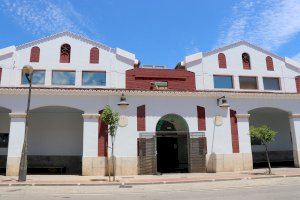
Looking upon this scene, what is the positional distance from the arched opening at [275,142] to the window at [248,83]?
2.25m

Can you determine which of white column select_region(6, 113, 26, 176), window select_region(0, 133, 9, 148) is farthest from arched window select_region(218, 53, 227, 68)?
window select_region(0, 133, 9, 148)

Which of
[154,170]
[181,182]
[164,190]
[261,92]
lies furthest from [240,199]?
[261,92]

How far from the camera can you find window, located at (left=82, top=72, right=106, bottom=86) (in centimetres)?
2270

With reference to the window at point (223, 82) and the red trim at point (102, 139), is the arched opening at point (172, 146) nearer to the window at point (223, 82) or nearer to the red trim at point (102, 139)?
the red trim at point (102, 139)

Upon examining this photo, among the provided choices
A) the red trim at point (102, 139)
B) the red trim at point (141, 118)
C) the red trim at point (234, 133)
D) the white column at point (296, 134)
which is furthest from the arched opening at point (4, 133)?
the white column at point (296, 134)

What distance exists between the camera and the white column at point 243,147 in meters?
21.6

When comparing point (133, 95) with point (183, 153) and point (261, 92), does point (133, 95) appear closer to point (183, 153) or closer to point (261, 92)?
point (183, 153)

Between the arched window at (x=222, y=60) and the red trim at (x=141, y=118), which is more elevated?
the arched window at (x=222, y=60)

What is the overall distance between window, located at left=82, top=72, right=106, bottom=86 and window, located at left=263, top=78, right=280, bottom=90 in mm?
12437

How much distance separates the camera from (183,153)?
23484 millimetres

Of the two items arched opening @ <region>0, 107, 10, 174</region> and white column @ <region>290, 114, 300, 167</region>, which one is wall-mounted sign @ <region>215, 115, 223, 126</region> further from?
arched opening @ <region>0, 107, 10, 174</region>

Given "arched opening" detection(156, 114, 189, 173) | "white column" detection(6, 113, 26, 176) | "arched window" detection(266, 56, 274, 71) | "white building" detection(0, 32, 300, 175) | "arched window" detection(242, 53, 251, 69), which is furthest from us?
"arched window" detection(266, 56, 274, 71)

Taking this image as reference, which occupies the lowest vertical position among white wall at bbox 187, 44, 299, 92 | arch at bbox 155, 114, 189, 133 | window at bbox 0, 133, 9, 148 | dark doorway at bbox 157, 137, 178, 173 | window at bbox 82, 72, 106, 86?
dark doorway at bbox 157, 137, 178, 173

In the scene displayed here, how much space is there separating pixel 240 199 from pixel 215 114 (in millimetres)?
11852
